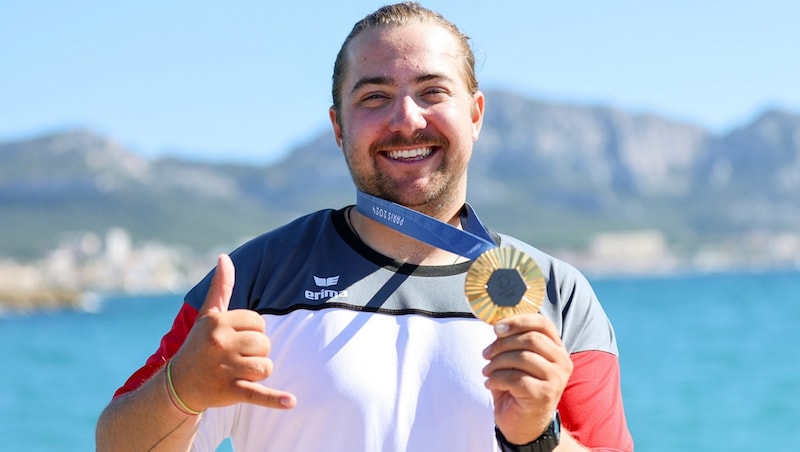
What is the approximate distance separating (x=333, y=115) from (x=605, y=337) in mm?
1079

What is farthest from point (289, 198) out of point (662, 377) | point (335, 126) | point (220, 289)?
point (220, 289)

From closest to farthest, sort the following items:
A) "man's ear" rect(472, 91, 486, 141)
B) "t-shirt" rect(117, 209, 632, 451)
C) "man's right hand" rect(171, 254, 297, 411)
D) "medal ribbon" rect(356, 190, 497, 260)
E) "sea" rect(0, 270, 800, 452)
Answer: "man's right hand" rect(171, 254, 297, 411)
"t-shirt" rect(117, 209, 632, 451)
"medal ribbon" rect(356, 190, 497, 260)
"man's ear" rect(472, 91, 486, 141)
"sea" rect(0, 270, 800, 452)

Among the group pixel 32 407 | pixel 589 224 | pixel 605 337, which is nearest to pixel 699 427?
pixel 32 407

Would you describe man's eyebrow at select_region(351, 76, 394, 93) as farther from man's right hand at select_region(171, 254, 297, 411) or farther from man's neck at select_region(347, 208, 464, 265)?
man's right hand at select_region(171, 254, 297, 411)

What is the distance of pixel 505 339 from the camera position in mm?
2299

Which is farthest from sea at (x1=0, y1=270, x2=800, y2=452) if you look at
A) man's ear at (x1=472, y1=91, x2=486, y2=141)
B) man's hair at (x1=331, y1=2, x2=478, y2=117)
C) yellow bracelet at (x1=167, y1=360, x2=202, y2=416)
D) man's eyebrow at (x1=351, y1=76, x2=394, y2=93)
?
yellow bracelet at (x1=167, y1=360, x2=202, y2=416)

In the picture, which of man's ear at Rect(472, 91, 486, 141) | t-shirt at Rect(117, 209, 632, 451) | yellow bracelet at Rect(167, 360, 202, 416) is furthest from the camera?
man's ear at Rect(472, 91, 486, 141)

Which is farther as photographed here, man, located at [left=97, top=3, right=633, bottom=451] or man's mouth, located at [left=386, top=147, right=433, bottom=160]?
man's mouth, located at [left=386, top=147, right=433, bottom=160]

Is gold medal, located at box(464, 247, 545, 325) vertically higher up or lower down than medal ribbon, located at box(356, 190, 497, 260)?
lower down

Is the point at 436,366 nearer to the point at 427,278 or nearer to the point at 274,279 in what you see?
the point at 427,278

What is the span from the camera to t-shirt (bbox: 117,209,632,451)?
2633 millimetres

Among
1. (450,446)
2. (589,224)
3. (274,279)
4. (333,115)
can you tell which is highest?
(589,224)

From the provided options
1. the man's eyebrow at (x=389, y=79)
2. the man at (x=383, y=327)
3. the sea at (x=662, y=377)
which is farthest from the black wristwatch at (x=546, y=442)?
the sea at (x=662, y=377)

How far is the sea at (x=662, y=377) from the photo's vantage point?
19859 mm
